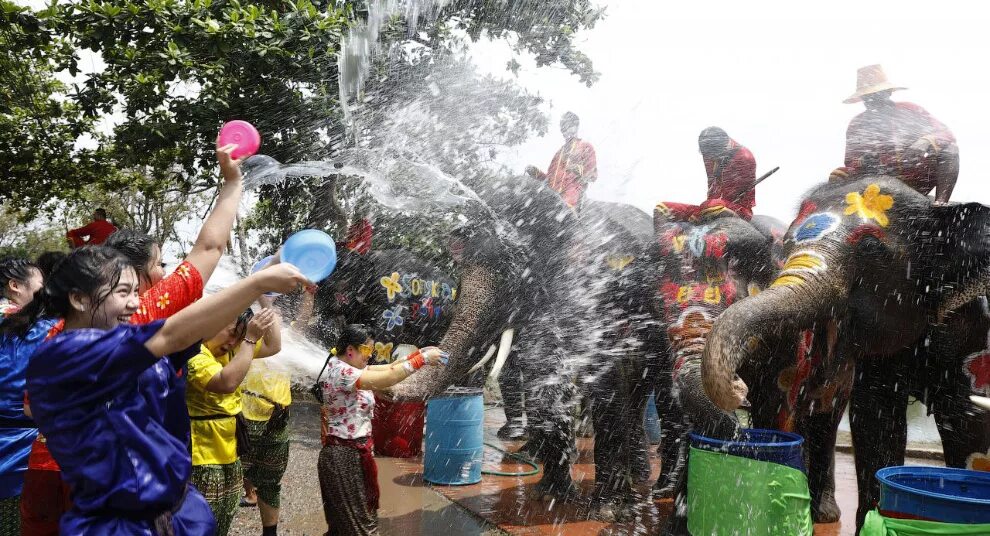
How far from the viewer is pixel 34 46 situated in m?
6.48

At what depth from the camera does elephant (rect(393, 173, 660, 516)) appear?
534 cm

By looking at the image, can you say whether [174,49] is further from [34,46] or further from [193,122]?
[34,46]

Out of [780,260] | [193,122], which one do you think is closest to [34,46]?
[193,122]

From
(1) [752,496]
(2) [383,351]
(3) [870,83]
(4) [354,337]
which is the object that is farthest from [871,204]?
(2) [383,351]

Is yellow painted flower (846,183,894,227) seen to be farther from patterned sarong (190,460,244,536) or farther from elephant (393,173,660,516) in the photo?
patterned sarong (190,460,244,536)

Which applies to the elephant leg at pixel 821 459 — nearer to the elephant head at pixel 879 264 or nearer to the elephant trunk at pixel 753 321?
the elephant head at pixel 879 264

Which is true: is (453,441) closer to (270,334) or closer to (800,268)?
(270,334)

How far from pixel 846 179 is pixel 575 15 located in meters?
5.10

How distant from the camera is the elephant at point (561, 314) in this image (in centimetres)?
534

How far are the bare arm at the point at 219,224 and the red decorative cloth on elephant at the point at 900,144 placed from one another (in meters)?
3.69

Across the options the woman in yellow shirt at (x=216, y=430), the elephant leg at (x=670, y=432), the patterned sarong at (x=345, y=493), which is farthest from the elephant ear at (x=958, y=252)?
the woman in yellow shirt at (x=216, y=430)

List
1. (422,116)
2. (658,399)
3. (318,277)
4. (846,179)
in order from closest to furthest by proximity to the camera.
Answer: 1. (318,277)
2. (846,179)
3. (658,399)
4. (422,116)

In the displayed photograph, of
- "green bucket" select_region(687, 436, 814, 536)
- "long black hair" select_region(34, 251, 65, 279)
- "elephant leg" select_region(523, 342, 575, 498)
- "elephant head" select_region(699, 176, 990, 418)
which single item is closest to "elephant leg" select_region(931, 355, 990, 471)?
"elephant head" select_region(699, 176, 990, 418)

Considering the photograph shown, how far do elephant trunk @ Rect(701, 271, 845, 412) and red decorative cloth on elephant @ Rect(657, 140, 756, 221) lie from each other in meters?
1.31
